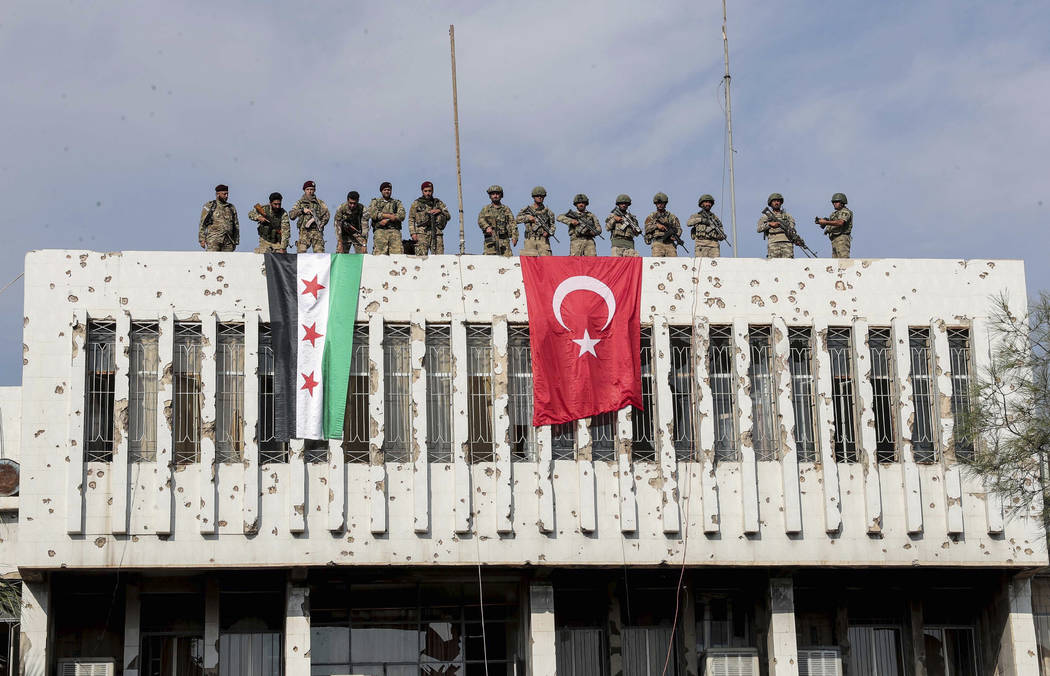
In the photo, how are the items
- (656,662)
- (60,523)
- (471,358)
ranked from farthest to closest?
(656,662), (471,358), (60,523)

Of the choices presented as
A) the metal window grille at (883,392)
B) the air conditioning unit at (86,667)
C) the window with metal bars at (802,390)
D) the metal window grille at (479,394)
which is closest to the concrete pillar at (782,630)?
the window with metal bars at (802,390)

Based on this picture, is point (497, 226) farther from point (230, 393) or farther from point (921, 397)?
point (921, 397)

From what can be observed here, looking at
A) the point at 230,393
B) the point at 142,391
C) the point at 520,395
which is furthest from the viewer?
the point at 520,395

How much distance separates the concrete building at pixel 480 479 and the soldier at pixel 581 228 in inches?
75.6

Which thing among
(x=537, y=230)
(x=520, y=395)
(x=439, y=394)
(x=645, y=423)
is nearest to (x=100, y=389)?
(x=439, y=394)

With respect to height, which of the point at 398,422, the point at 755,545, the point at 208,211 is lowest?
the point at 755,545

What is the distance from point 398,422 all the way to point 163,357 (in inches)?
187

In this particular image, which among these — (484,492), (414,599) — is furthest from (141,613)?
(484,492)

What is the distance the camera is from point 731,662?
32.4 m

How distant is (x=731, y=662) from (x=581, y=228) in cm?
974

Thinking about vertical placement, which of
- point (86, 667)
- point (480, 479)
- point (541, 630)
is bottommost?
point (86, 667)

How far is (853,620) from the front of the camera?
33.8 meters

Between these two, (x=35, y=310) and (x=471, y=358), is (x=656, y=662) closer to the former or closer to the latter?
(x=471, y=358)

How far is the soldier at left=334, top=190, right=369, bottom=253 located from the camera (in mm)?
31844
